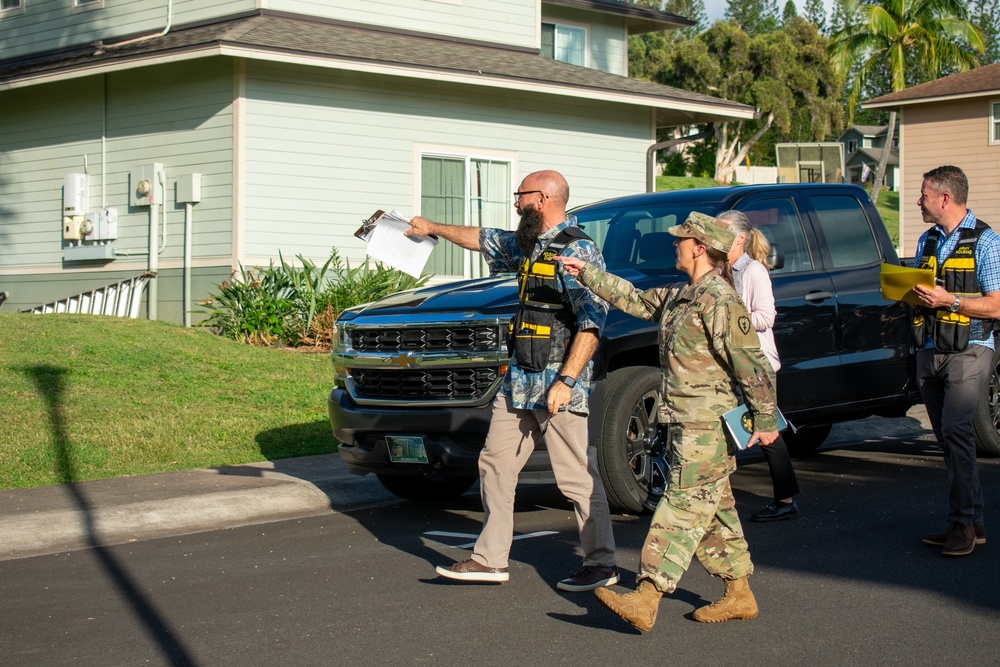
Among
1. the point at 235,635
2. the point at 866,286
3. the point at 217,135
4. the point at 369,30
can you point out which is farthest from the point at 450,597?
the point at 369,30

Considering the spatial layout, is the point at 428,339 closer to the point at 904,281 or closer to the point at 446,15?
the point at 904,281

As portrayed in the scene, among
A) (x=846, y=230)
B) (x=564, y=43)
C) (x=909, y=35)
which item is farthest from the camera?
(x=909, y=35)

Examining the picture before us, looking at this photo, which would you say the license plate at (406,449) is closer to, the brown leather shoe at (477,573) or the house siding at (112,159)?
the brown leather shoe at (477,573)

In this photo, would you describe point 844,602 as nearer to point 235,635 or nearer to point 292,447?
point 235,635

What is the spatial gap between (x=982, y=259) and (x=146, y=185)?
13.0 metres

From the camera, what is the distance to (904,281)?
6527 mm

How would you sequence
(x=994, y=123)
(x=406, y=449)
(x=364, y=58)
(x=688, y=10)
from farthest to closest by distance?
(x=688, y=10)
(x=994, y=123)
(x=364, y=58)
(x=406, y=449)

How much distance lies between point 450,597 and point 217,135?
39.1ft

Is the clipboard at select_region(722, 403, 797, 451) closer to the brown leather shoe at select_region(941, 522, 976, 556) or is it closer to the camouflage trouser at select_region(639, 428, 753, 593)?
the camouflage trouser at select_region(639, 428, 753, 593)

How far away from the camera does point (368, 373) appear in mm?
7879

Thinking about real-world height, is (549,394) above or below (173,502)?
above

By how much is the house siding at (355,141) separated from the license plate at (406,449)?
9.65m

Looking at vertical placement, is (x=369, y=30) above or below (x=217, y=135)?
above

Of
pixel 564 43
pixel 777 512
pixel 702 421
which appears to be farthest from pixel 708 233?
pixel 564 43
